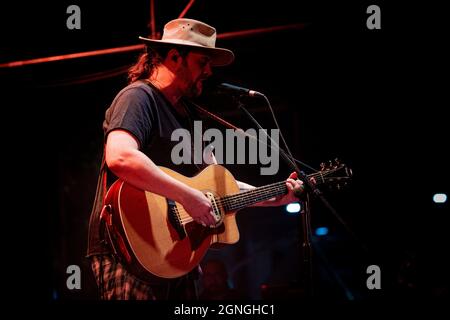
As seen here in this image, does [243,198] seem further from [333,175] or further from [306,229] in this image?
[333,175]

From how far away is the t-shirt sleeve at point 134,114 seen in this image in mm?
2344

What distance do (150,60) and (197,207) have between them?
1072 mm

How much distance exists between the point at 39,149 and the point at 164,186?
15.8 ft

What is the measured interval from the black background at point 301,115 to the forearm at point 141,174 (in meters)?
3.09

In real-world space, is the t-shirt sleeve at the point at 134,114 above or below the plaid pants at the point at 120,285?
above

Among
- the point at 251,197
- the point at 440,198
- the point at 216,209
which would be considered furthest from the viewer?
the point at 440,198

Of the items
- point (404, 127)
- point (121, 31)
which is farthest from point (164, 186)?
point (404, 127)

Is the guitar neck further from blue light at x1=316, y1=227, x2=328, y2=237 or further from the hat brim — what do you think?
blue light at x1=316, y1=227, x2=328, y2=237

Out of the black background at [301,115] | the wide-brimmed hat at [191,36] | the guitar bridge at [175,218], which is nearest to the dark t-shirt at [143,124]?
the guitar bridge at [175,218]

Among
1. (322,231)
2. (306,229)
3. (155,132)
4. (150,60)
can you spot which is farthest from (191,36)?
(322,231)

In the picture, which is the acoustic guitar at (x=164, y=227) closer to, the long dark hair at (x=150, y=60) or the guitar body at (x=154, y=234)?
the guitar body at (x=154, y=234)

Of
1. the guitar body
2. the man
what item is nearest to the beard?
the man

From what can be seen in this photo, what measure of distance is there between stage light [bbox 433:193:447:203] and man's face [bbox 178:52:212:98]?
13.7ft

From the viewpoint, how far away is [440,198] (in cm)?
597
